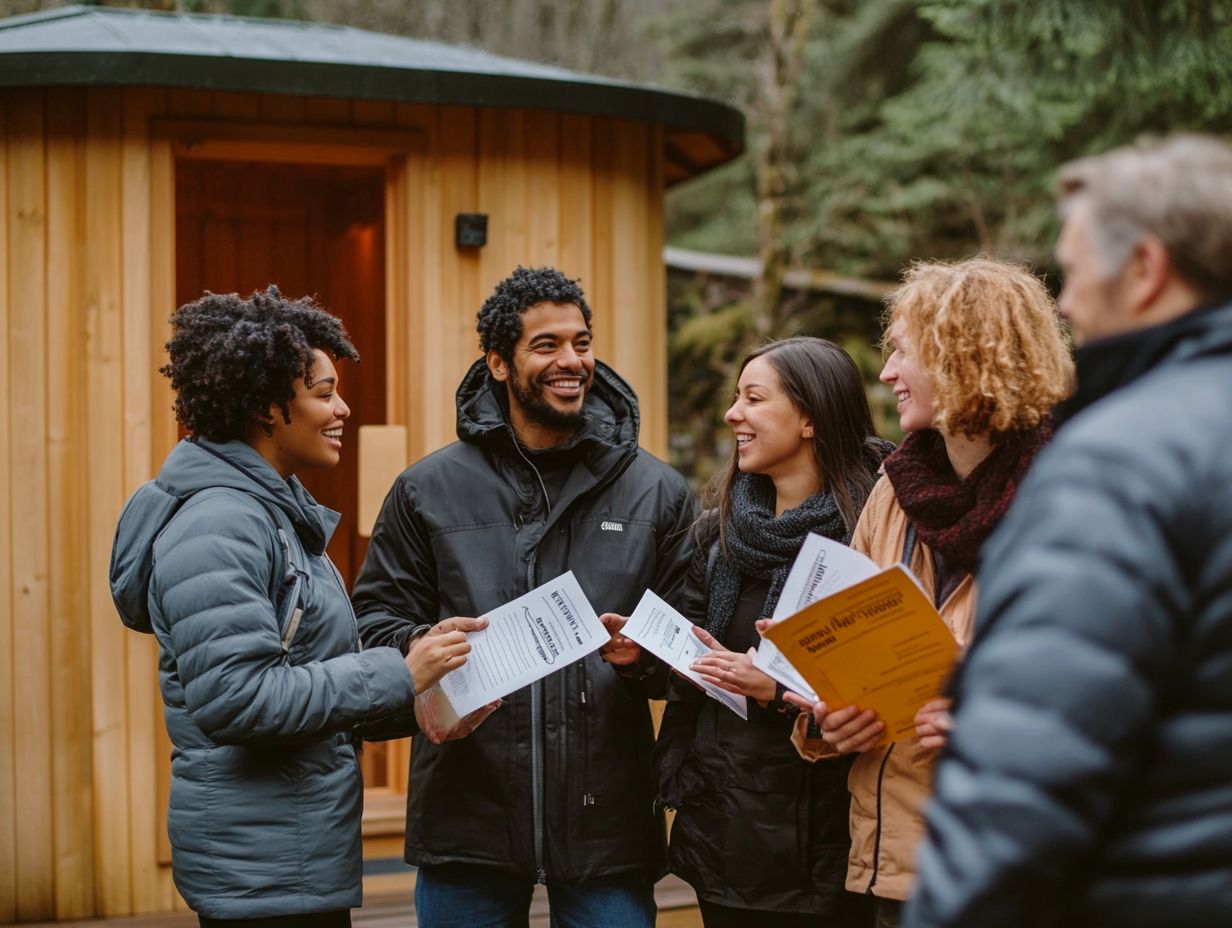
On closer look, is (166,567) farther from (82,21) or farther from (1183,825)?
(82,21)

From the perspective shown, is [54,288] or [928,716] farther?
[54,288]

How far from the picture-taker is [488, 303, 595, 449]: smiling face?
131 inches

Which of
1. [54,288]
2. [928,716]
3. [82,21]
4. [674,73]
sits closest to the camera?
[928,716]

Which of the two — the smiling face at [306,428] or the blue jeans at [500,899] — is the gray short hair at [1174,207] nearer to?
the smiling face at [306,428]

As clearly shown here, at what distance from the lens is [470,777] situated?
3.17m

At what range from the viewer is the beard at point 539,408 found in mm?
3324

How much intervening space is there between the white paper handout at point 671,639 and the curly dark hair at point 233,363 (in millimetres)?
870

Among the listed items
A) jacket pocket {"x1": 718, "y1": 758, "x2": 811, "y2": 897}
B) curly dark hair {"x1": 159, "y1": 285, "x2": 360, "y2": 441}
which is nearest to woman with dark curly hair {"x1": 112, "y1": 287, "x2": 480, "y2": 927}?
curly dark hair {"x1": 159, "y1": 285, "x2": 360, "y2": 441}

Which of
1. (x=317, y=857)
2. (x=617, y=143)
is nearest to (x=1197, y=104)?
(x=617, y=143)

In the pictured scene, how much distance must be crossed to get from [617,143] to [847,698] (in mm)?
3640

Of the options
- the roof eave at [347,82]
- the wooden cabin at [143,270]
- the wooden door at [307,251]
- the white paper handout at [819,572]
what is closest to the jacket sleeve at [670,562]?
the white paper handout at [819,572]

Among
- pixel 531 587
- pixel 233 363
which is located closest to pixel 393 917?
pixel 531 587

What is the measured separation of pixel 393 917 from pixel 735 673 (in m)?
2.58

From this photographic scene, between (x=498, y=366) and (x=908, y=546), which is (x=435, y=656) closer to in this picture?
(x=498, y=366)
